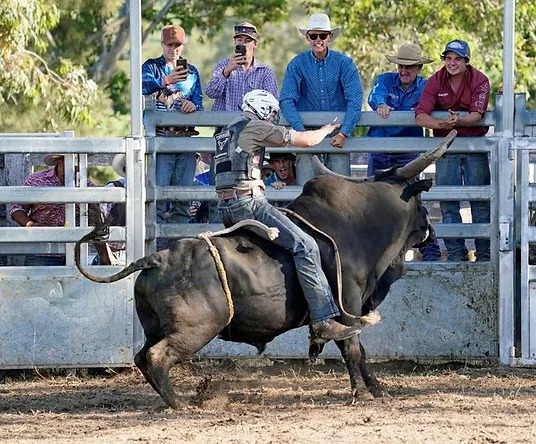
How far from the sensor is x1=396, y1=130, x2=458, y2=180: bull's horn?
884cm

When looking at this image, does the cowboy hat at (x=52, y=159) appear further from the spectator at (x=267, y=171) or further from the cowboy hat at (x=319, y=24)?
the cowboy hat at (x=319, y=24)

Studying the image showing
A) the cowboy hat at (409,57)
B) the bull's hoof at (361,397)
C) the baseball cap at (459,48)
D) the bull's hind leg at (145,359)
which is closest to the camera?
the bull's hind leg at (145,359)

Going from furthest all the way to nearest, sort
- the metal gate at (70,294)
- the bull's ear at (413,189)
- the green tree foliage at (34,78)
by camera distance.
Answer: the green tree foliage at (34,78), the metal gate at (70,294), the bull's ear at (413,189)

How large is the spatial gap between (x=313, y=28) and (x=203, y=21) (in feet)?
60.6

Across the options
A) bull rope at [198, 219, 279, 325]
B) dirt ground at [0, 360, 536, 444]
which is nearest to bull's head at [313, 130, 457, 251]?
bull rope at [198, 219, 279, 325]

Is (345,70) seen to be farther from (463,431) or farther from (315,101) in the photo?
(463,431)

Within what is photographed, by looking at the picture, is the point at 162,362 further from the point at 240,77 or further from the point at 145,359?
the point at 240,77

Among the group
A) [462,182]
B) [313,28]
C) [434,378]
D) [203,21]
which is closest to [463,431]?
[434,378]

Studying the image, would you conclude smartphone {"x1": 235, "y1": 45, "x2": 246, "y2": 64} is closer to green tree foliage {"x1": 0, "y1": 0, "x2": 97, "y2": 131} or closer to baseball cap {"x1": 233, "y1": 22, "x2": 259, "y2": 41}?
baseball cap {"x1": 233, "y1": 22, "x2": 259, "y2": 41}

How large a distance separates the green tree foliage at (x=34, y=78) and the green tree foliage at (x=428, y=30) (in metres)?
5.10

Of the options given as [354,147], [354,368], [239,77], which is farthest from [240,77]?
[354,368]

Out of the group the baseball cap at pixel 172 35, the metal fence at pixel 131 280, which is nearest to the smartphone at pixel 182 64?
the metal fence at pixel 131 280

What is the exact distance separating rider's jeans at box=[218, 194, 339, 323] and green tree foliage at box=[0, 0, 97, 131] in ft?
37.2

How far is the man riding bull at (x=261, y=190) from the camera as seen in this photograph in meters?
8.41
